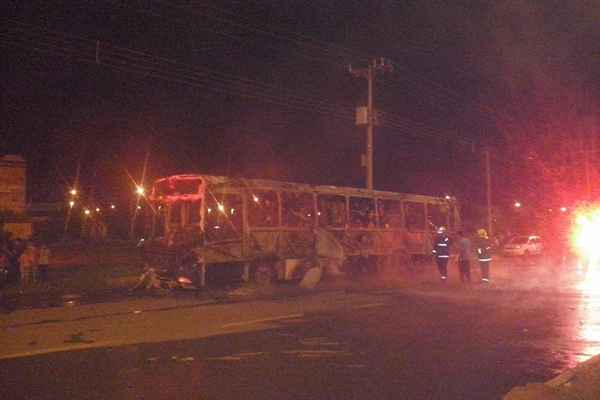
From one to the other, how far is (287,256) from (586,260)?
51.6 ft

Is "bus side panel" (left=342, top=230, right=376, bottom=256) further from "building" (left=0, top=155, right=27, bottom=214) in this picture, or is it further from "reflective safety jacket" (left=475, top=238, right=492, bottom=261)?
"building" (left=0, top=155, right=27, bottom=214)

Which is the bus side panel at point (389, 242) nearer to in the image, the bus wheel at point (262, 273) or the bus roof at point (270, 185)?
the bus roof at point (270, 185)

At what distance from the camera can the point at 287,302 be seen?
54.2 ft

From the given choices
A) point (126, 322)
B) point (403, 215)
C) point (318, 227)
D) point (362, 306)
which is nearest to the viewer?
point (126, 322)

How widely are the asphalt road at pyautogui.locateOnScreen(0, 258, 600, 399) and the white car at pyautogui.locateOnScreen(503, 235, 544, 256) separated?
26.3 meters

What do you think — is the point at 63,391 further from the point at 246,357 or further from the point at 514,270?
the point at 514,270

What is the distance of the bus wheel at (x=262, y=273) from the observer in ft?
68.5

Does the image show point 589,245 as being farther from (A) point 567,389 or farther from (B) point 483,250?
(A) point 567,389

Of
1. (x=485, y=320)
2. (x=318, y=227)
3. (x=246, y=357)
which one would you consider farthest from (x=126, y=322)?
(x=318, y=227)

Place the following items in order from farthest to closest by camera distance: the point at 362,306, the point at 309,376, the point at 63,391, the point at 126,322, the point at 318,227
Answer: the point at 318,227, the point at 362,306, the point at 126,322, the point at 309,376, the point at 63,391

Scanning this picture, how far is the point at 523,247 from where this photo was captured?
42594mm

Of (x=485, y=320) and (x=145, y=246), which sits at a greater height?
(x=145, y=246)

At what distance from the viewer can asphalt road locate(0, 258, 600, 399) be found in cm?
799

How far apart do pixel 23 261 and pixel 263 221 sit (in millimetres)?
7783
